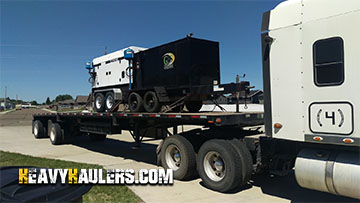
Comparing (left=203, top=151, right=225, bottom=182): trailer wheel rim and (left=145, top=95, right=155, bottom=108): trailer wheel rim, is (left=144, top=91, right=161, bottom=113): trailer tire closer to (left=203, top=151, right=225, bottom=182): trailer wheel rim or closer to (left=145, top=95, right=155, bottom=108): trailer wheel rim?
(left=145, top=95, right=155, bottom=108): trailer wheel rim

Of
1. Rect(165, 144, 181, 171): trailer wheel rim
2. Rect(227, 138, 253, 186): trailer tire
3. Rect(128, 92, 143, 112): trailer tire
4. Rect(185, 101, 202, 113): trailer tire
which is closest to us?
Rect(227, 138, 253, 186): trailer tire

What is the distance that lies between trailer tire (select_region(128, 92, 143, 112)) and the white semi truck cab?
4458 mm

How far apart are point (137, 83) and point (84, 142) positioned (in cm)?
631

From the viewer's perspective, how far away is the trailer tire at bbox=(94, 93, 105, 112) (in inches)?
393

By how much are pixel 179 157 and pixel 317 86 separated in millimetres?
3493

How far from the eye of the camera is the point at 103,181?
19.9 feet

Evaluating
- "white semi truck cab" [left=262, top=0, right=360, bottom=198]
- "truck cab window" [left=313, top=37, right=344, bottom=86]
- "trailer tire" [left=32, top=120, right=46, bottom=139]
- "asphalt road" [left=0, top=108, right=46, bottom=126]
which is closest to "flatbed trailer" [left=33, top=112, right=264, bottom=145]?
"white semi truck cab" [left=262, top=0, right=360, bottom=198]

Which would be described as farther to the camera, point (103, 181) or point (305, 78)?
point (103, 181)

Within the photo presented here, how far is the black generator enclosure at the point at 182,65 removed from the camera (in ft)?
23.9

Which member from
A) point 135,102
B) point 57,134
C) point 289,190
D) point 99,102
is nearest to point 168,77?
point 135,102

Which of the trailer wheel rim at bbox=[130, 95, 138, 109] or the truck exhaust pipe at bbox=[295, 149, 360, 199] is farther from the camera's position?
the trailer wheel rim at bbox=[130, 95, 138, 109]

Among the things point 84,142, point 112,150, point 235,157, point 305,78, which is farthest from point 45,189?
point 84,142

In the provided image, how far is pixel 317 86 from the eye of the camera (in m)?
4.09

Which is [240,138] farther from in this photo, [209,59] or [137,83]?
[137,83]
